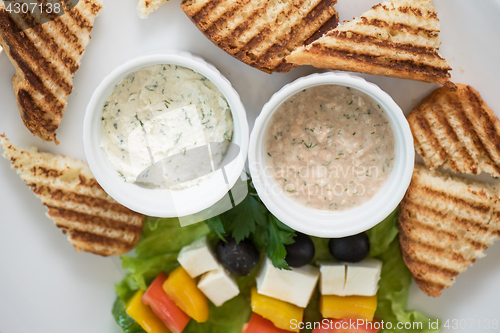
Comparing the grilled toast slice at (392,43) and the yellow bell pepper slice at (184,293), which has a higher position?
the grilled toast slice at (392,43)

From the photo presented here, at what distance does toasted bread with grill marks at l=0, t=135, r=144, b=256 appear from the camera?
215cm

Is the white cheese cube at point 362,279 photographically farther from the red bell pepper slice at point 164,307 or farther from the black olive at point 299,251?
the red bell pepper slice at point 164,307

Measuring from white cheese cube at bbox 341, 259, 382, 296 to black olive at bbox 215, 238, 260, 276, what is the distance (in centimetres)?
53

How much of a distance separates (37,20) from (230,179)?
1.29m

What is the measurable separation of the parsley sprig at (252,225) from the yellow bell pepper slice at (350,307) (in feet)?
1.21

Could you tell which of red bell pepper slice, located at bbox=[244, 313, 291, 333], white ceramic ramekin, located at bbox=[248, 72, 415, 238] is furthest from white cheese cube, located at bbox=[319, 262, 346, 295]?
white ceramic ramekin, located at bbox=[248, 72, 415, 238]

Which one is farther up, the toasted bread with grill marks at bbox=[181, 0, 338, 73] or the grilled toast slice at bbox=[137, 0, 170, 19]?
the grilled toast slice at bbox=[137, 0, 170, 19]

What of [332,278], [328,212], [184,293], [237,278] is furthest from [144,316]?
[328,212]

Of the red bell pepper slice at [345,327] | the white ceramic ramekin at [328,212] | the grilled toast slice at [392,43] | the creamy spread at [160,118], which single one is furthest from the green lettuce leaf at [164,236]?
the grilled toast slice at [392,43]

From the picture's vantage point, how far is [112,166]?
1.83 meters

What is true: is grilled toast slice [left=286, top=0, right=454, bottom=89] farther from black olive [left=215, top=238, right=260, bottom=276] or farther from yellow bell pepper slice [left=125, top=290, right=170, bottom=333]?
yellow bell pepper slice [left=125, top=290, right=170, bottom=333]

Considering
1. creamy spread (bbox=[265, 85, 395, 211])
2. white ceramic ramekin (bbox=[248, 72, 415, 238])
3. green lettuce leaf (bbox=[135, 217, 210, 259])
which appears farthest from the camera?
green lettuce leaf (bbox=[135, 217, 210, 259])

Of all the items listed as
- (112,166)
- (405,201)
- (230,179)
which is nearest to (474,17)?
(405,201)

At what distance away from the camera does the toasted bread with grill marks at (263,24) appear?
1935 millimetres
